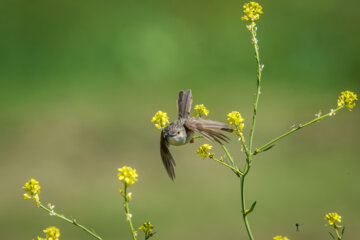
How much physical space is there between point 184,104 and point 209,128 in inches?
11.7

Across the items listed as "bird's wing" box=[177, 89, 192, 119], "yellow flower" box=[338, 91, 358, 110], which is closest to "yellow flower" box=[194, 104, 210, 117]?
"bird's wing" box=[177, 89, 192, 119]

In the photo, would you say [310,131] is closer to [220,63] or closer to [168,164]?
[220,63]

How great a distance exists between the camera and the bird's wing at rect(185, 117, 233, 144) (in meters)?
1.57

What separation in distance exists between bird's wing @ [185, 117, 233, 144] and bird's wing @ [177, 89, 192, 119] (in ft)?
0.61

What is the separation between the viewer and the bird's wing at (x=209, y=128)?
5.16 ft

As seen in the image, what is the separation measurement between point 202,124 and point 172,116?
4.64 m

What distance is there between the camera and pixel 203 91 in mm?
6977

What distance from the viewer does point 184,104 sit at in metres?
1.88

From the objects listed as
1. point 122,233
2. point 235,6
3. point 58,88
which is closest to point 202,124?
point 122,233

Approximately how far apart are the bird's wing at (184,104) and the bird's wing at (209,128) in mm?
185

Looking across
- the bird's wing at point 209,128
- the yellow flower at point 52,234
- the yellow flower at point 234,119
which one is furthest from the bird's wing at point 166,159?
the yellow flower at point 52,234

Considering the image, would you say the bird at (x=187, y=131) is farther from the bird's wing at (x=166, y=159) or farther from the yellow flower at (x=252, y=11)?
the yellow flower at (x=252, y=11)

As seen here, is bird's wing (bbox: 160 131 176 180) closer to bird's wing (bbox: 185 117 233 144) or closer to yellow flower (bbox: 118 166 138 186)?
bird's wing (bbox: 185 117 233 144)

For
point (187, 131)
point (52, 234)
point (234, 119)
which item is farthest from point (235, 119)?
point (52, 234)
